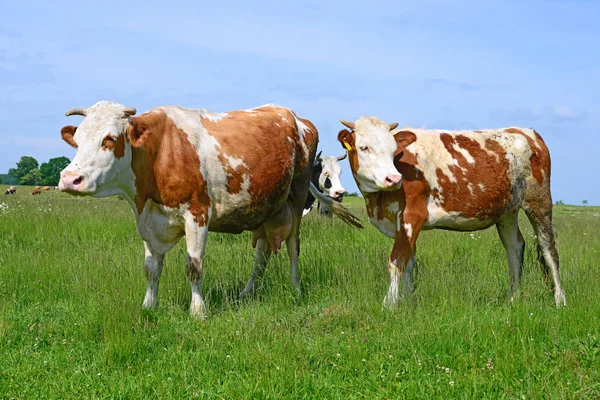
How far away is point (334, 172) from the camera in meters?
19.2

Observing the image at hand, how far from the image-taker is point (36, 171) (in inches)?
4035

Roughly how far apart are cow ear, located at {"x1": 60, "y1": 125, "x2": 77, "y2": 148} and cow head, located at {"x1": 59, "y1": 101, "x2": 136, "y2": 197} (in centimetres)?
17

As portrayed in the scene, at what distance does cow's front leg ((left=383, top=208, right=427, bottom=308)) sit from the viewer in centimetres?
725

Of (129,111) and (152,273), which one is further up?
(129,111)

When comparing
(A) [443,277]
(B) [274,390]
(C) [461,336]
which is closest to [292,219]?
(A) [443,277]

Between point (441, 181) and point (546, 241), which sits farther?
point (546, 241)

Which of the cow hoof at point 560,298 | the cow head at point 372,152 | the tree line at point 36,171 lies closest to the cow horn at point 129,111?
the cow head at point 372,152

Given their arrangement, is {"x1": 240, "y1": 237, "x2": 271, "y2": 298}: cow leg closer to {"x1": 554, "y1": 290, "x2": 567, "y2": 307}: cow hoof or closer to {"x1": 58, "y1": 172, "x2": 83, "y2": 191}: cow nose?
{"x1": 58, "y1": 172, "x2": 83, "y2": 191}: cow nose

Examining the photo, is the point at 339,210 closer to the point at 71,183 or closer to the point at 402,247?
the point at 402,247

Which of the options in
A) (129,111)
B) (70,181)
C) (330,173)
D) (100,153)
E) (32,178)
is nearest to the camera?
(70,181)

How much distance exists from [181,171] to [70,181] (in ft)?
4.01

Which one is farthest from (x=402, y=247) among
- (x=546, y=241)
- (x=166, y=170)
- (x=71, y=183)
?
(x=71, y=183)

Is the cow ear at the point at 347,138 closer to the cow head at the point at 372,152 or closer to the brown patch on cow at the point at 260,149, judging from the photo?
the cow head at the point at 372,152

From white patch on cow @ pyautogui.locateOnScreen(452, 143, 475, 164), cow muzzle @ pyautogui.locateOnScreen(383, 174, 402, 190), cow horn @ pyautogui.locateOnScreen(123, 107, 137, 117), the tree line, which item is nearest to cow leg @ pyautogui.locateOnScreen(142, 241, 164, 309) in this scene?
cow horn @ pyautogui.locateOnScreen(123, 107, 137, 117)
